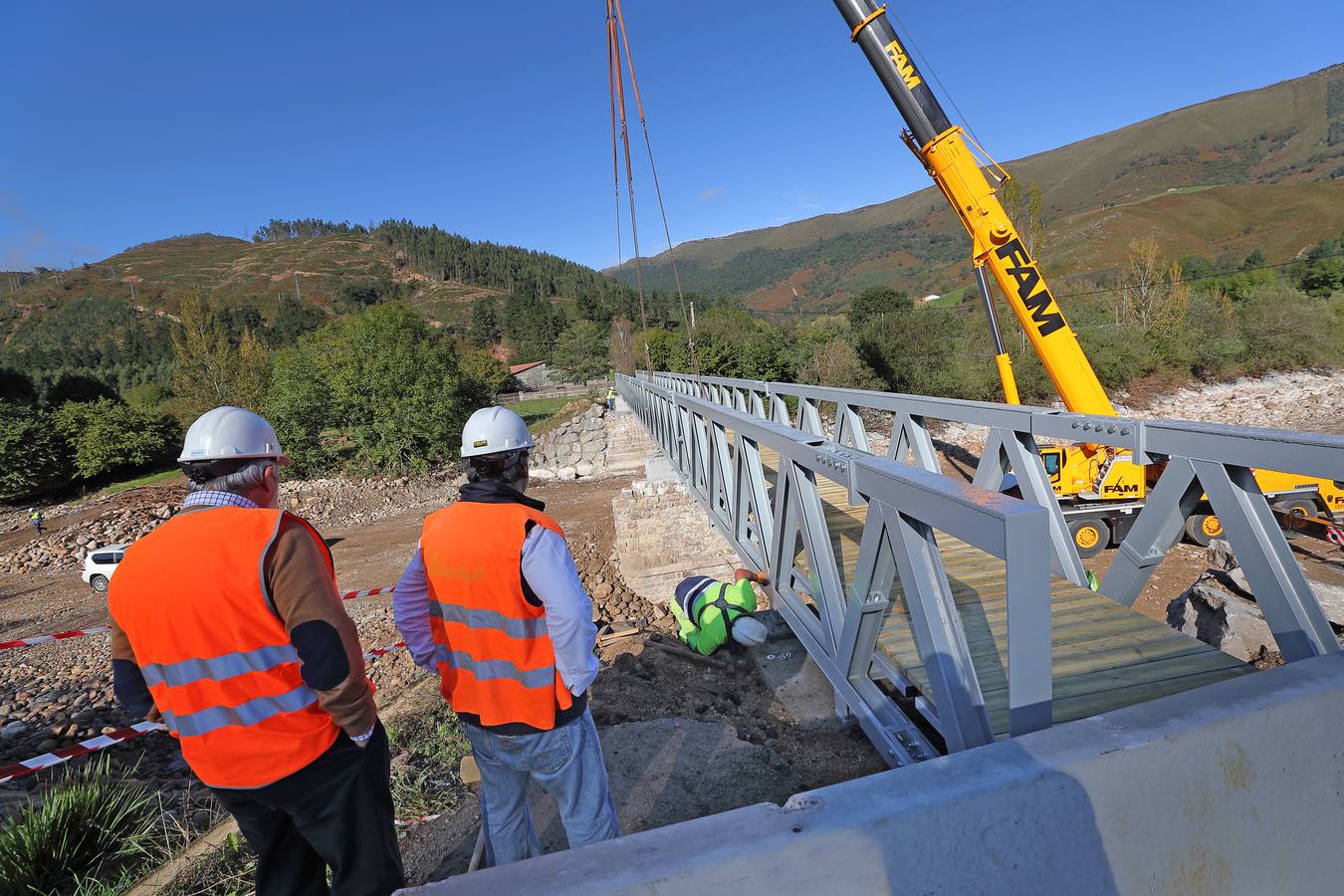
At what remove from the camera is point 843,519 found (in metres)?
5.52

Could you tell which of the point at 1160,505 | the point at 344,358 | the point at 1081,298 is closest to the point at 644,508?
the point at 1160,505

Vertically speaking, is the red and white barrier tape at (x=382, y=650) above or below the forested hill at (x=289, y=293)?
below

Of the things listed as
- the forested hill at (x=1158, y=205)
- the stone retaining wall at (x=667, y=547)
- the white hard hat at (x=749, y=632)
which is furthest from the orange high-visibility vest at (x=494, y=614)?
the forested hill at (x=1158, y=205)

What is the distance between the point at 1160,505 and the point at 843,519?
296 centimetres

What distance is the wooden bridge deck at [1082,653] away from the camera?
8.14ft

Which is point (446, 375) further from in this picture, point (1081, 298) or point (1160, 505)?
point (1081, 298)

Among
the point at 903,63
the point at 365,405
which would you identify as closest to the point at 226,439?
the point at 903,63

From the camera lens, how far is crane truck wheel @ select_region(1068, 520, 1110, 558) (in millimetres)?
8352

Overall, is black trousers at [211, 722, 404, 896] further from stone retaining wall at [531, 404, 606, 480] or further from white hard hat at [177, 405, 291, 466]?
stone retaining wall at [531, 404, 606, 480]

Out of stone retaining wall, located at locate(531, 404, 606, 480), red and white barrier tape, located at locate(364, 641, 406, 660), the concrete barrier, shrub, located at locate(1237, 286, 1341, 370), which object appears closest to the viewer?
the concrete barrier

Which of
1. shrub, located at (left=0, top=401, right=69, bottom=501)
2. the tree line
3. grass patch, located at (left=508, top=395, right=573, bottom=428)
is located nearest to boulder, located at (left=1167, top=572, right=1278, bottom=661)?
the tree line

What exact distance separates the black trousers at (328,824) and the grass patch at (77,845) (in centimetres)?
146

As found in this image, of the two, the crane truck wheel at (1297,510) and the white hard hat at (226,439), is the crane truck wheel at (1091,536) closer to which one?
the crane truck wheel at (1297,510)

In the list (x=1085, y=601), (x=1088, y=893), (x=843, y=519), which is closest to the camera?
(x=1088, y=893)
